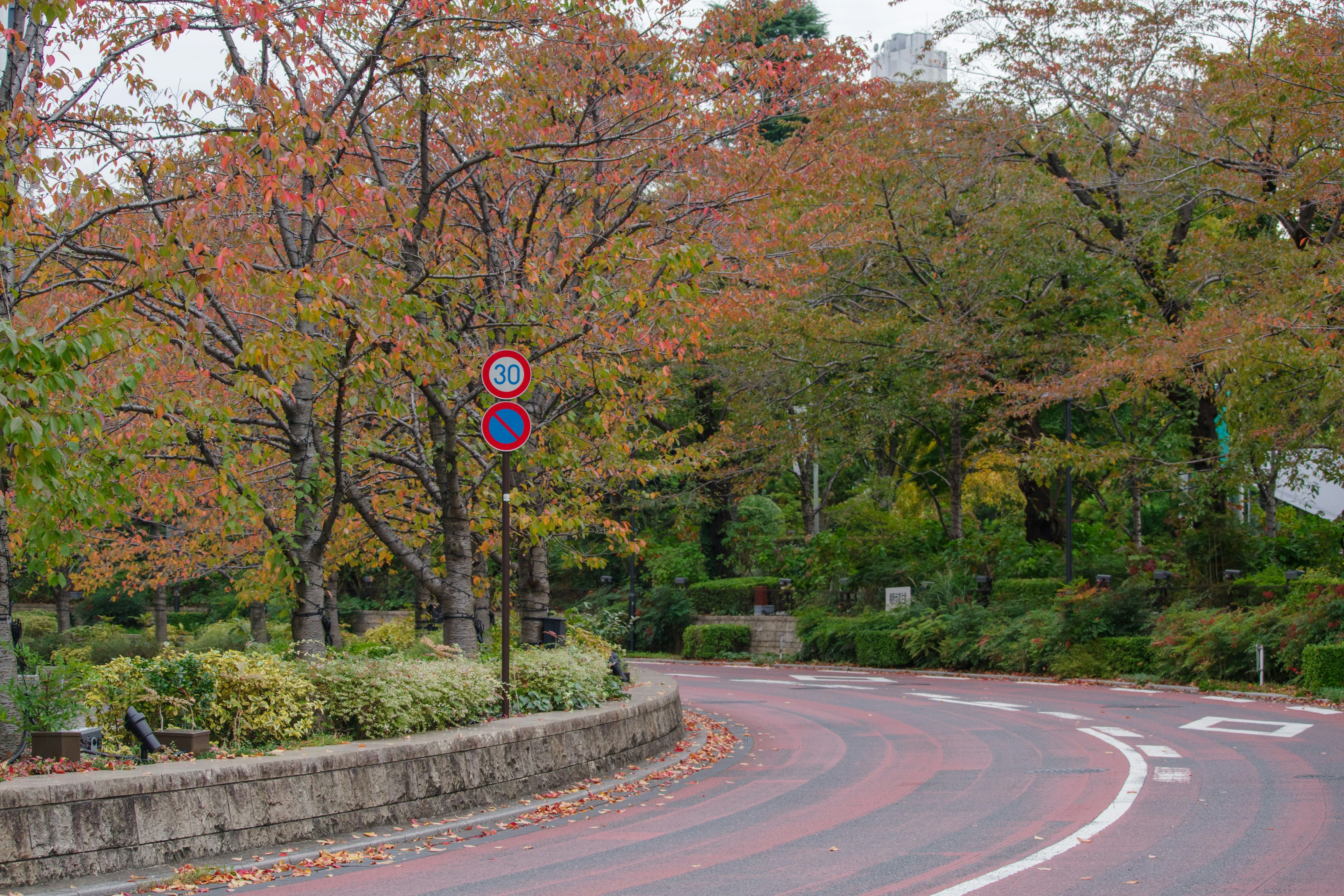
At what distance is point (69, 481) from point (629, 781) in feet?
16.8

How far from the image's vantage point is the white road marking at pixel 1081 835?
655 centimetres

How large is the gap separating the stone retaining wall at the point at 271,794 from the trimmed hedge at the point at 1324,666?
41.2 ft

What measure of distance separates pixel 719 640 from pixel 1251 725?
64.3 ft

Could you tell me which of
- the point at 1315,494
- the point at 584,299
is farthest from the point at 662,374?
the point at 1315,494

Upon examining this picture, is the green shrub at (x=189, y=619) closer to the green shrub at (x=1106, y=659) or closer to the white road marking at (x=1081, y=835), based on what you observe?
the green shrub at (x=1106, y=659)

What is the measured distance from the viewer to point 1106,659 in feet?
75.9

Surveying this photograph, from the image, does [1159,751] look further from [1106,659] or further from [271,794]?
[1106,659]

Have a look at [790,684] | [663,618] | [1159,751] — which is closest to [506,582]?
[1159,751]

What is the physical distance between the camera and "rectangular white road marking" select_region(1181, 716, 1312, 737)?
13586mm

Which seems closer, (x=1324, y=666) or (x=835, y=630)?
(x=1324, y=666)

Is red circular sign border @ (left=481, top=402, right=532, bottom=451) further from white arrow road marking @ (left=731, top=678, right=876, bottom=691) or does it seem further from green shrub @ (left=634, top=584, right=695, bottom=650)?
green shrub @ (left=634, top=584, right=695, bottom=650)

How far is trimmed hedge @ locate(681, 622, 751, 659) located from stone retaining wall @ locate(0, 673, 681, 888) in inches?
893

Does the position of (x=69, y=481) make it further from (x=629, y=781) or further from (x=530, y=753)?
(x=629, y=781)

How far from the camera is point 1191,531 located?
24.2m
